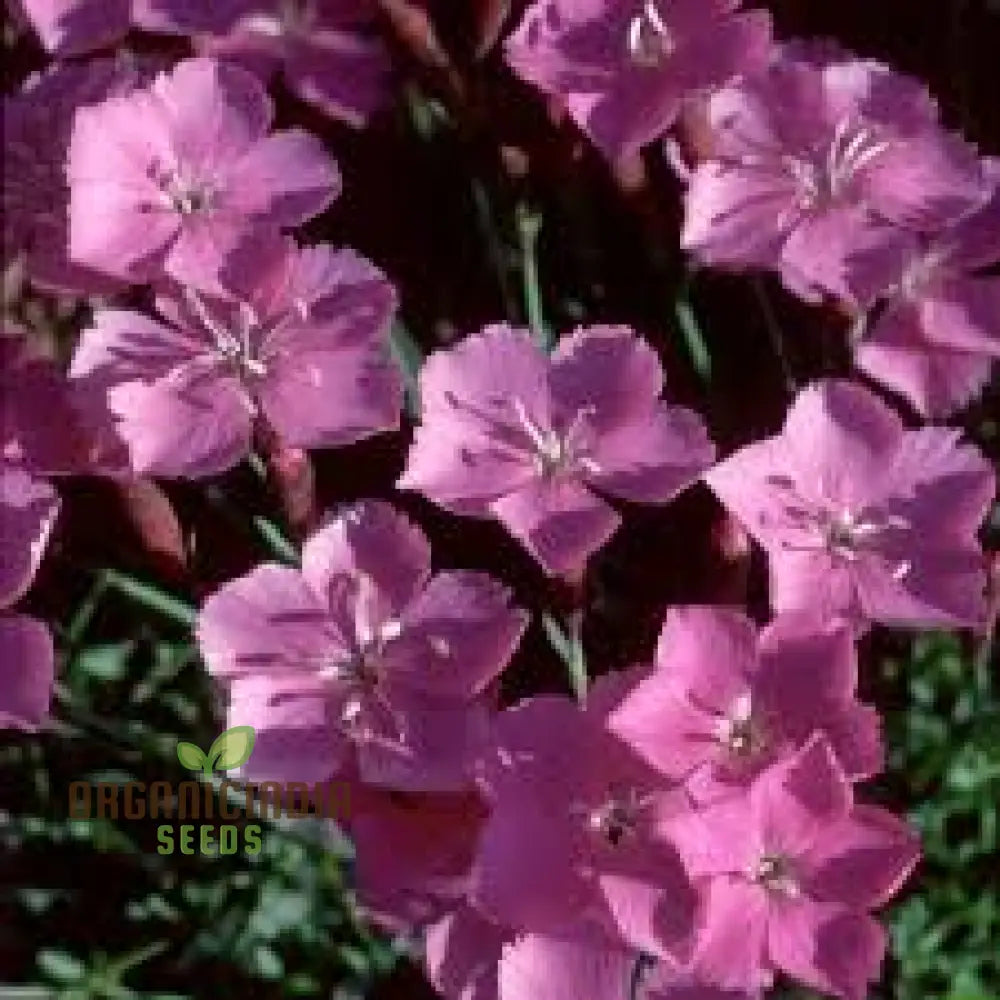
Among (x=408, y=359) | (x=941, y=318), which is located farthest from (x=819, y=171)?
(x=408, y=359)

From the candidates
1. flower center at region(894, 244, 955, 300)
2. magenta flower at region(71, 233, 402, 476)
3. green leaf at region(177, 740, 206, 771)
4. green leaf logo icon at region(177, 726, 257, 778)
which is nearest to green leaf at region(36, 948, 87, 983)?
green leaf at region(177, 740, 206, 771)

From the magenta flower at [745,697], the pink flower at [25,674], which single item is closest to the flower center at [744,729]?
the magenta flower at [745,697]

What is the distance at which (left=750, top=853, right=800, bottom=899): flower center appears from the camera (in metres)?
1.07

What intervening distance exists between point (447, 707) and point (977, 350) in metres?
0.41

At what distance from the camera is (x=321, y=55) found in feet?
4.98

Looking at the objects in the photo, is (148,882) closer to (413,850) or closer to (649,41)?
(413,850)

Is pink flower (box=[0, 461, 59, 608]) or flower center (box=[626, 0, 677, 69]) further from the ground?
flower center (box=[626, 0, 677, 69])

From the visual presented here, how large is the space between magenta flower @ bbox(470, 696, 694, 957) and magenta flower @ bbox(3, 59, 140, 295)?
50cm

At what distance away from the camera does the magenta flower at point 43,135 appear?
55.5 inches

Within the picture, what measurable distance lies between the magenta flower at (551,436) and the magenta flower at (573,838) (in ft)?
0.38

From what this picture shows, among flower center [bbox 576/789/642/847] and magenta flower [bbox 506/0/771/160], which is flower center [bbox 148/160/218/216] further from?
flower center [bbox 576/789/642/847]

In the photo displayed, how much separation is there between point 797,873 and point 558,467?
264 millimetres

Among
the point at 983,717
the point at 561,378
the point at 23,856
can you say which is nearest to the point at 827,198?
the point at 561,378

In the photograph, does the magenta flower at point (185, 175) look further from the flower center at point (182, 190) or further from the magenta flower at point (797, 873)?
the magenta flower at point (797, 873)
